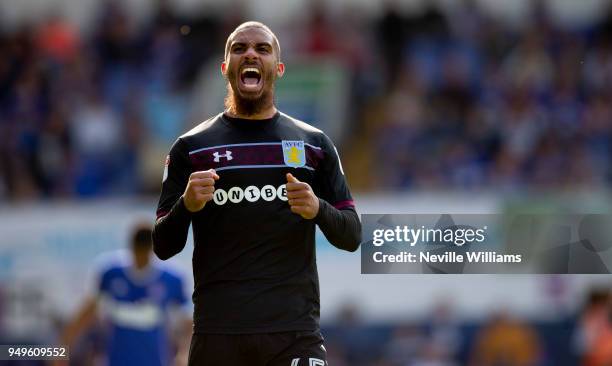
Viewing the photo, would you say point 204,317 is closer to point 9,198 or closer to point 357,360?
point 357,360

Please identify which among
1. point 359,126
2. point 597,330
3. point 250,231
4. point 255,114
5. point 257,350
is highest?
point 359,126

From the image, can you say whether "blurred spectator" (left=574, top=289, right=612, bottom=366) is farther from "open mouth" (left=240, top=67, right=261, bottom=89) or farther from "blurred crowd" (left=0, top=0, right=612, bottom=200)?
"open mouth" (left=240, top=67, right=261, bottom=89)

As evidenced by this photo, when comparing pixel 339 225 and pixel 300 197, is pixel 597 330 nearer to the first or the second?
pixel 339 225

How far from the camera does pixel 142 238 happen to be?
26.0ft

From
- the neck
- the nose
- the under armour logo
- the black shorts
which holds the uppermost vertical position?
the nose

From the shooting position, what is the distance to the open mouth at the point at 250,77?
15.3ft

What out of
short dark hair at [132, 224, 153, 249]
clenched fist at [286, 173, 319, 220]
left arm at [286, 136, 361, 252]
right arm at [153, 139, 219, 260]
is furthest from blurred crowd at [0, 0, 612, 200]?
clenched fist at [286, 173, 319, 220]

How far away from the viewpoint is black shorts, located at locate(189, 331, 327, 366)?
4.50m

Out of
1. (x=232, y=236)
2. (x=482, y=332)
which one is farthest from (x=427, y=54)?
(x=232, y=236)

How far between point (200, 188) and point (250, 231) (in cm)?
33

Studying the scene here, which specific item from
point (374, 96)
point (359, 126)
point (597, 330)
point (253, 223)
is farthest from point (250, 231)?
point (374, 96)

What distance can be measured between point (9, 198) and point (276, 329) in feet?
31.4

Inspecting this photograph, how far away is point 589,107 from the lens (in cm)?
1382

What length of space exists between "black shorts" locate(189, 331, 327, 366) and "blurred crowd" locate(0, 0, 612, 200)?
8.59 metres
